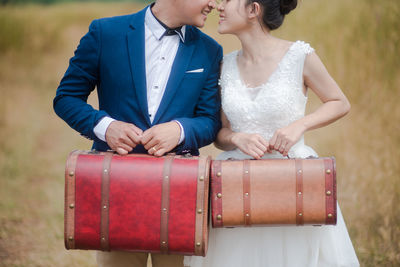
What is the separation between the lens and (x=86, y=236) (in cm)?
209

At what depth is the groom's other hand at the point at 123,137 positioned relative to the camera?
217 centimetres

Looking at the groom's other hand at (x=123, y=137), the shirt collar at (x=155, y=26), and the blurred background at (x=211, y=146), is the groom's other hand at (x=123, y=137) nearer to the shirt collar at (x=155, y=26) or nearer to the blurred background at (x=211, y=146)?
the shirt collar at (x=155, y=26)

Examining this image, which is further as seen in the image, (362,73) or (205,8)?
(362,73)

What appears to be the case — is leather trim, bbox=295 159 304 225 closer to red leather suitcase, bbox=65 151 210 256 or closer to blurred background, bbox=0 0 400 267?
red leather suitcase, bbox=65 151 210 256

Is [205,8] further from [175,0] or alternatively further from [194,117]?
[194,117]

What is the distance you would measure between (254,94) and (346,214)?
7.85 ft

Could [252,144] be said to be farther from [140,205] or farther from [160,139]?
[140,205]

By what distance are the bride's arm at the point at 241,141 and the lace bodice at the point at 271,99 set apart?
0.06 meters

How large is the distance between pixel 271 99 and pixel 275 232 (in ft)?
1.88

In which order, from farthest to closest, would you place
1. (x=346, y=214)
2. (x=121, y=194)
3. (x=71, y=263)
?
(x=346, y=214) < (x=71, y=263) < (x=121, y=194)

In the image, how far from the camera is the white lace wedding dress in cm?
231

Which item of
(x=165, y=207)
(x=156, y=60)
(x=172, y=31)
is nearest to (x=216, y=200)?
(x=165, y=207)

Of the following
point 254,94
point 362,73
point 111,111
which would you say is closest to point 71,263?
point 111,111

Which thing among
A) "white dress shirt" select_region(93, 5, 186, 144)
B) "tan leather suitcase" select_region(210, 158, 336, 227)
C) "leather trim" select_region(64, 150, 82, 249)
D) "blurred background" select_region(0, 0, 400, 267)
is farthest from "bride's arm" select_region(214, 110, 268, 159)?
"blurred background" select_region(0, 0, 400, 267)
